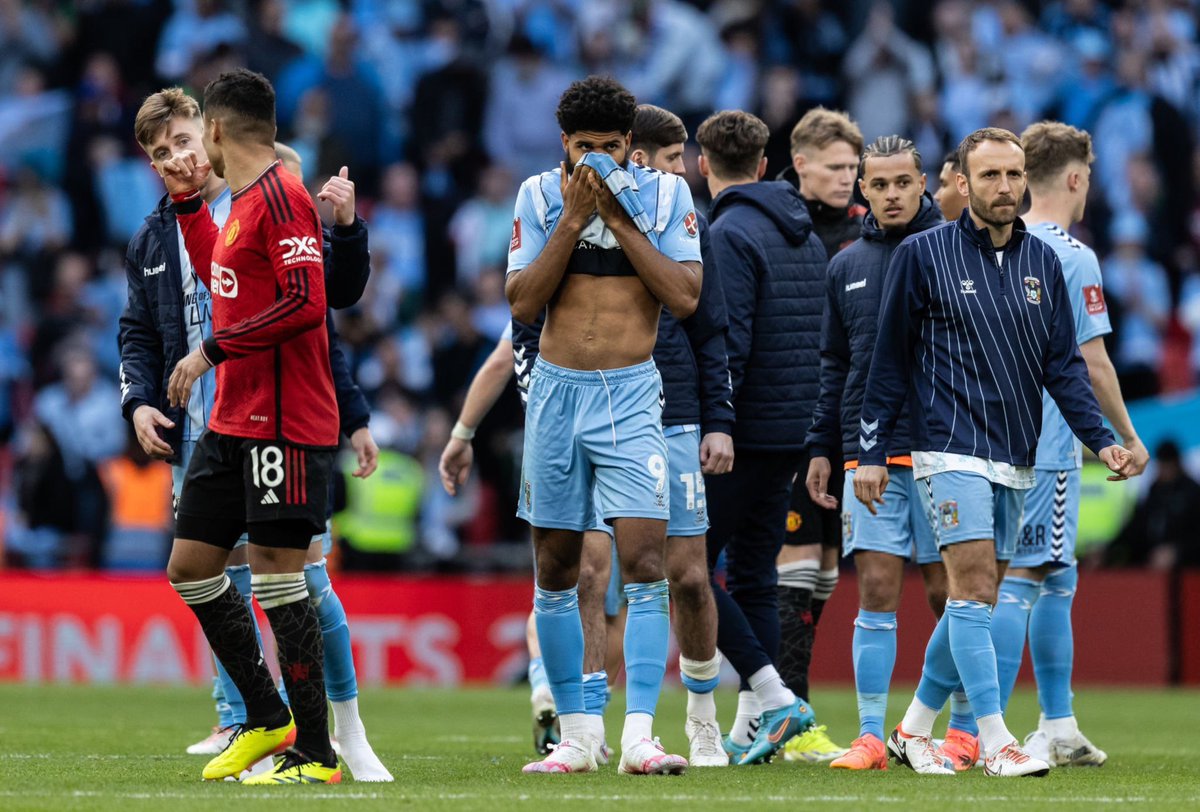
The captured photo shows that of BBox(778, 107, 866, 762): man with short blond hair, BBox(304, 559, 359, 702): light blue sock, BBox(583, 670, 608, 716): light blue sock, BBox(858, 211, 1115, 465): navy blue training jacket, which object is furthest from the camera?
BBox(778, 107, 866, 762): man with short blond hair

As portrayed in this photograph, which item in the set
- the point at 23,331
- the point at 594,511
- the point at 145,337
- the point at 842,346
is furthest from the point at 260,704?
the point at 23,331

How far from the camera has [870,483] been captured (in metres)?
7.59

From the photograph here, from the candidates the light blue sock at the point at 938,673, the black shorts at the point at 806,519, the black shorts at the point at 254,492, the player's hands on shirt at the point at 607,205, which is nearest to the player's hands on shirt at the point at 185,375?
the black shorts at the point at 254,492

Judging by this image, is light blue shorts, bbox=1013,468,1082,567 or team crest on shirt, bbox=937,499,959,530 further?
light blue shorts, bbox=1013,468,1082,567

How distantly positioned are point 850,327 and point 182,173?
287 cm

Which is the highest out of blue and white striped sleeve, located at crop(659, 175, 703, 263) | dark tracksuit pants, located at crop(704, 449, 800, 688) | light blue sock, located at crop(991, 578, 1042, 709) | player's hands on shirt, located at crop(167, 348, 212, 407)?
blue and white striped sleeve, located at crop(659, 175, 703, 263)

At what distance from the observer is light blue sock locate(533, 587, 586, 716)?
7.31 metres

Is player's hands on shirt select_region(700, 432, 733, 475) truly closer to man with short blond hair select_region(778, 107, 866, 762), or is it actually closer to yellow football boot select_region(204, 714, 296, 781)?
man with short blond hair select_region(778, 107, 866, 762)

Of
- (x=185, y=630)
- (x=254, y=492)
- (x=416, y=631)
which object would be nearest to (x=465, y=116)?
(x=416, y=631)

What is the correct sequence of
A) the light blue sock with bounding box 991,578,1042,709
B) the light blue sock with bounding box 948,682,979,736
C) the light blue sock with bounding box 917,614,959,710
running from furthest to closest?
1. the light blue sock with bounding box 991,578,1042,709
2. the light blue sock with bounding box 948,682,979,736
3. the light blue sock with bounding box 917,614,959,710

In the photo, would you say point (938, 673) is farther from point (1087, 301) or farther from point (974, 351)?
point (1087, 301)

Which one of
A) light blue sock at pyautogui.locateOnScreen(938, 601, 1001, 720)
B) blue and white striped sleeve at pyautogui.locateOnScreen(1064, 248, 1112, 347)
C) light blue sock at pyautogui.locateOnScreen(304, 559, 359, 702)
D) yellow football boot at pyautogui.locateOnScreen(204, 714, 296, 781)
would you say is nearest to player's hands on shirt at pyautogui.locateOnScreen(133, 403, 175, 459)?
light blue sock at pyautogui.locateOnScreen(304, 559, 359, 702)

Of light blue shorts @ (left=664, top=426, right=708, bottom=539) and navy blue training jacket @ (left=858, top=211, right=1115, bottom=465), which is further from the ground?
navy blue training jacket @ (left=858, top=211, right=1115, bottom=465)

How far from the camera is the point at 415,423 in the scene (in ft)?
57.3
